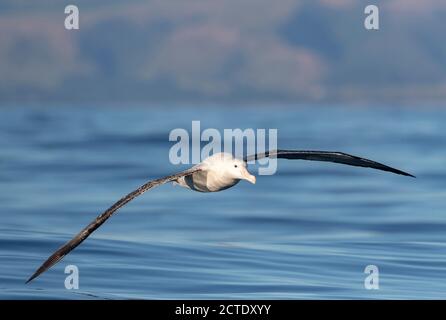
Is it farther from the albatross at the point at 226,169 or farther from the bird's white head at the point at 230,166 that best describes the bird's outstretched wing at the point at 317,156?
the bird's white head at the point at 230,166

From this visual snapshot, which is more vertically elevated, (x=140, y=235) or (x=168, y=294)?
(x=140, y=235)

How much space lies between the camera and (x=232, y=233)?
1103 inches

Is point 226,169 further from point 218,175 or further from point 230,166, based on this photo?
point 218,175

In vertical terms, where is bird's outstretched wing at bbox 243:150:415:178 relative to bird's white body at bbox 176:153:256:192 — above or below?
above

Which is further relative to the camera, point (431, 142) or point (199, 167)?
point (431, 142)

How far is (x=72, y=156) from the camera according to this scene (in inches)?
2426

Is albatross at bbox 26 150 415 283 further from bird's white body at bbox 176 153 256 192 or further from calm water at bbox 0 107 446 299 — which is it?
calm water at bbox 0 107 446 299

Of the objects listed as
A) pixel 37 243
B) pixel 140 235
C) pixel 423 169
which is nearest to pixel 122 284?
pixel 37 243

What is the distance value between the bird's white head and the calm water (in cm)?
202

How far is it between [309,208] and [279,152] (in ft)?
55.1

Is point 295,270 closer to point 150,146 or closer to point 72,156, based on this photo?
point 72,156

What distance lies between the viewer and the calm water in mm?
20078

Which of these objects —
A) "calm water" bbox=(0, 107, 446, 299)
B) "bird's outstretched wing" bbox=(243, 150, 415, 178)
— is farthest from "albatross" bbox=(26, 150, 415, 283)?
"calm water" bbox=(0, 107, 446, 299)

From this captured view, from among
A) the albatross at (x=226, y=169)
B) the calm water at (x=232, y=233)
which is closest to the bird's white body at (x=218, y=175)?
the albatross at (x=226, y=169)
